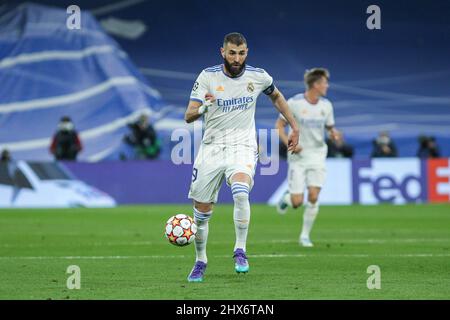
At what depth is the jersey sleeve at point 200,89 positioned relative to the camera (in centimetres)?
1065

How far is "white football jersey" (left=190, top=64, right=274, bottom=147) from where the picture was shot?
428 inches

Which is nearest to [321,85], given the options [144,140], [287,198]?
[287,198]

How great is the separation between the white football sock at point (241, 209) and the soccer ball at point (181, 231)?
465mm

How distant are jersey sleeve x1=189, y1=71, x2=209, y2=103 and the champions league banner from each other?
50.6 ft

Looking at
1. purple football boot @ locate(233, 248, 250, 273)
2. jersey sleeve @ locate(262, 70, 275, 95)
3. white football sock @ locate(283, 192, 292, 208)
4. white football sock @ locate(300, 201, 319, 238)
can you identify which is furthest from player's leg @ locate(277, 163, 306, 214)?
purple football boot @ locate(233, 248, 250, 273)

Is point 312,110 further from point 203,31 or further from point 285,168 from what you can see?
point 203,31

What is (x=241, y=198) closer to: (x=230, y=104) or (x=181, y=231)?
(x=181, y=231)

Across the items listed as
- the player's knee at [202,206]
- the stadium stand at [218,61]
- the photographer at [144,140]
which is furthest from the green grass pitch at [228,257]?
the stadium stand at [218,61]

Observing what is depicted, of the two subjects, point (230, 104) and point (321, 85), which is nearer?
point (230, 104)

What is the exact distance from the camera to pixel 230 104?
429 inches

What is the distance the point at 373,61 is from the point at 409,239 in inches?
690

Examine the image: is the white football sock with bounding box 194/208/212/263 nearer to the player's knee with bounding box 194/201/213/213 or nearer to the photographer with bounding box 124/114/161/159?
the player's knee with bounding box 194/201/213/213

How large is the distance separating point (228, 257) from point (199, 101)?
320cm

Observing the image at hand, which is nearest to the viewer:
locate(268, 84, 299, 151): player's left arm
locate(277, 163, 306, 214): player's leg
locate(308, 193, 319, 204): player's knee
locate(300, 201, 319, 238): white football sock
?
locate(268, 84, 299, 151): player's left arm
